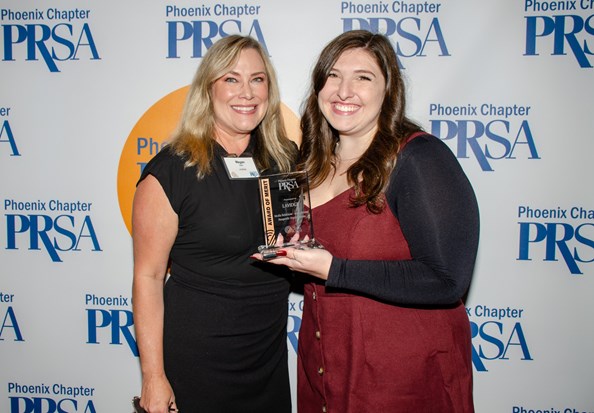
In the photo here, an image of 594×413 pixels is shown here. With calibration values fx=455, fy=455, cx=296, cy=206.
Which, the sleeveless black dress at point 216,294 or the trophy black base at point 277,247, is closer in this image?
the trophy black base at point 277,247

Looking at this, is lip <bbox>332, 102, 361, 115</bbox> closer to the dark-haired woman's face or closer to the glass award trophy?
the dark-haired woman's face

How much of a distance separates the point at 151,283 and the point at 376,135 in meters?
0.98

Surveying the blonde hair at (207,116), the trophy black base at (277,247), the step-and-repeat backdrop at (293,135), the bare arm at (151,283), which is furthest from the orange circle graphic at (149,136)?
the trophy black base at (277,247)

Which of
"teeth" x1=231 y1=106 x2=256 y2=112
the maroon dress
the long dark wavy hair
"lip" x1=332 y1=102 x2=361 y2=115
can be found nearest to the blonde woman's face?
"teeth" x1=231 y1=106 x2=256 y2=112

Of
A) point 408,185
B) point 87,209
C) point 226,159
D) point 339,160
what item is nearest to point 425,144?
point 408,185

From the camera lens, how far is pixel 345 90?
158cm

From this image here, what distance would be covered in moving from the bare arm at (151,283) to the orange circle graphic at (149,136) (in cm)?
86

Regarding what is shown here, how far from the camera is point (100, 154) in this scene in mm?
2455

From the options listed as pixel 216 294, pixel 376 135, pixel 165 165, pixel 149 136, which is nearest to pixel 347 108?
pixel 376 135

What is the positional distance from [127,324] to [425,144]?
197 cm

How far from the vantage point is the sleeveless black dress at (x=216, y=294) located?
1631 millimetres

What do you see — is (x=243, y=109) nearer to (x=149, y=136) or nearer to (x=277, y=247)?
(x=277, y=247)

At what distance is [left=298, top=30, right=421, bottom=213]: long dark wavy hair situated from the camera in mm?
1447

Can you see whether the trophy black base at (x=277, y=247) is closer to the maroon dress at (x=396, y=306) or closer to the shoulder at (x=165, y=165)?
the maroon dress at (x=396, y=306)
